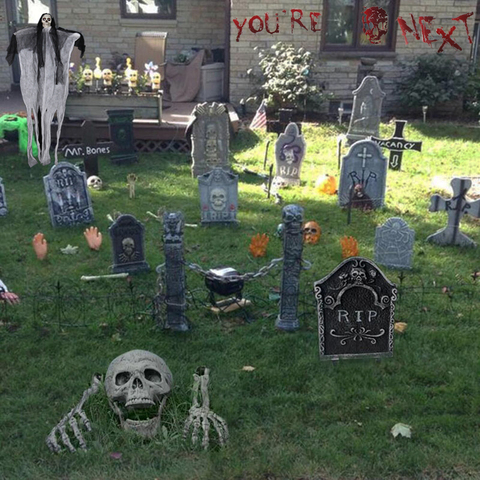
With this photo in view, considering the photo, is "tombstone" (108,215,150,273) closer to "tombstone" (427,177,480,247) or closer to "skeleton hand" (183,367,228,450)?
"skeleton hand" (183,367,228,450)

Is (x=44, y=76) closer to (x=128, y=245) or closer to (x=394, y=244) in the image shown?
(x=128, y=245)

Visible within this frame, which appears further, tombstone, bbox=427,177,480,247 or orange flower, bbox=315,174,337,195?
orange flower, bbox=315,174,337,195

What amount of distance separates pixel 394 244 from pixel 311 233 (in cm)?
→ 124

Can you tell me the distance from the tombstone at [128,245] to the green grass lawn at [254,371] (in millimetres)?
187

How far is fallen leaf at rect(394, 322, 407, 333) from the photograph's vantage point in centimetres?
614

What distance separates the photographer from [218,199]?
28.8 ft

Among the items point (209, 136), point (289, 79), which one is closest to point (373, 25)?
point (289, 79)

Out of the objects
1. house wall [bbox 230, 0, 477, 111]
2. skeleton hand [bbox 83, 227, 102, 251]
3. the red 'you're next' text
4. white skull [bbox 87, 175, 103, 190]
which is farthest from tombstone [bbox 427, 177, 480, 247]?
the red 'you're next' text

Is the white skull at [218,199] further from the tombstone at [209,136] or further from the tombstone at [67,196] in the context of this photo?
the tombstone at [209,136]

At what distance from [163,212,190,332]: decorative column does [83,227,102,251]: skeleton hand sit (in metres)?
2.29

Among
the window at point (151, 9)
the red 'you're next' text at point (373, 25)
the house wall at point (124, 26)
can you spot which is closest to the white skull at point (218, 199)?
the red 'you're next' text at point (373, 25)

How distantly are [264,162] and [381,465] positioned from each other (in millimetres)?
7731

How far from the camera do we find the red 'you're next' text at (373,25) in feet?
48.9

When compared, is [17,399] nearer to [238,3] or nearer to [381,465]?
[381,465]
